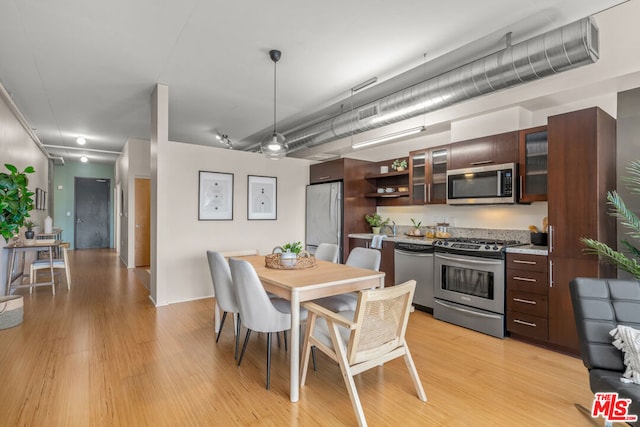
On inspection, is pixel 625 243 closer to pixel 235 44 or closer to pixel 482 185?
pixel 482 185

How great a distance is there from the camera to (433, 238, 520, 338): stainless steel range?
326 cm

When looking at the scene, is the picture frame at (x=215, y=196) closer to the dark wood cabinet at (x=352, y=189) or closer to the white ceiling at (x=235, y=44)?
the white ceiling at (x=235, y=44)

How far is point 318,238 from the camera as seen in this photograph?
219 inches

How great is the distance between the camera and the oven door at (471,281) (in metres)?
3.26

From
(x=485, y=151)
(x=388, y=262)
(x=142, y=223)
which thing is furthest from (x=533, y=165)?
(x=142, y=223)

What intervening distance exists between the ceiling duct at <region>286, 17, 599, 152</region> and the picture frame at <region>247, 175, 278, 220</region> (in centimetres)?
171

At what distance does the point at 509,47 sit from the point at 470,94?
0.51 metres

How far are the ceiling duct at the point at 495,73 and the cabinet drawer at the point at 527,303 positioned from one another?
2.04 meters

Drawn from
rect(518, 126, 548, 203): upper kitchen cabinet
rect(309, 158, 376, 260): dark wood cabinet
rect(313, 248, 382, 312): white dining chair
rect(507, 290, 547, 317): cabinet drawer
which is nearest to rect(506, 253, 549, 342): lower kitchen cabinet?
rect(507, 290, 547, 317): cabinet drawer

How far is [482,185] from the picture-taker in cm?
372

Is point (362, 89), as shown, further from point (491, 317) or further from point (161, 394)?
point (161, 394)

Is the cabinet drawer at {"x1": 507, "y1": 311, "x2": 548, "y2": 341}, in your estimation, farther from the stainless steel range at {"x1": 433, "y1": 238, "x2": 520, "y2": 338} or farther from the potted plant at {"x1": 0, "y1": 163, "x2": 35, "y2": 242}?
the potted plant at {"x1": 0, "y1": 163, "x2": 35, "y2": 242}

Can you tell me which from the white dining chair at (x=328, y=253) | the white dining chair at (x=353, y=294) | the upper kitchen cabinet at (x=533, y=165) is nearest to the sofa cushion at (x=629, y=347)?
the white dining chair at (x=353, y=294)

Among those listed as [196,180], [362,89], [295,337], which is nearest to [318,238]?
[196,180]
